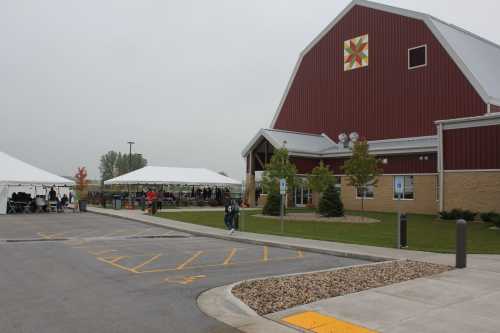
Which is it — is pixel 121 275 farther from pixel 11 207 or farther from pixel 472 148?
pixel 11 207

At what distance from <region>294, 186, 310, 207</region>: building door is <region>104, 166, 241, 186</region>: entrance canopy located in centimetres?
534

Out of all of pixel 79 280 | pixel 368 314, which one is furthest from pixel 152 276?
pixel 368 314

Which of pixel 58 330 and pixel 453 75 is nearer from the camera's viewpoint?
pixel 58 330

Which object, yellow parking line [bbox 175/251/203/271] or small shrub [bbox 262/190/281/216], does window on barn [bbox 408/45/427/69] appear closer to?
small shrub [bbox 262/190/281/216]

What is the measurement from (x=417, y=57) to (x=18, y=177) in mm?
28991

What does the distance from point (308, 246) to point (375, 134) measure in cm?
2423

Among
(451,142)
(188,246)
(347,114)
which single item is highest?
(347,114)

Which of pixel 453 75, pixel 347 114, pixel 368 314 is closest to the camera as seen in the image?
pixel 368 314

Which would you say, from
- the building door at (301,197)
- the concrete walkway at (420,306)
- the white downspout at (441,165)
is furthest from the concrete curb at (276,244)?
the building door at (301,197)

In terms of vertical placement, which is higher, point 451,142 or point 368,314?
point 451,142

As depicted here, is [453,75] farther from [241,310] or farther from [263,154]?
[241,310]

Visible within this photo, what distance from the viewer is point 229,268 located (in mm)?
10508

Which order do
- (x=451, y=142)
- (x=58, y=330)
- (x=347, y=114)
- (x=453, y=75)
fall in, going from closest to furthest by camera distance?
(x=58, y=330) → (x=451, y=142) → (x=453, y=75) → (x=347, y=114)

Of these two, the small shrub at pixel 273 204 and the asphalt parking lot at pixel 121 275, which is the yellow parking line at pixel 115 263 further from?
the small shrub at pixel 273 204
